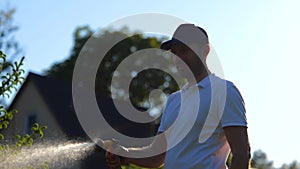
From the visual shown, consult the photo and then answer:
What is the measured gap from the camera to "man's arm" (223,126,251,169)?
10.8 feet

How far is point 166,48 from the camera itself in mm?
3805

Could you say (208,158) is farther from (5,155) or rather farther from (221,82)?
(5,155)

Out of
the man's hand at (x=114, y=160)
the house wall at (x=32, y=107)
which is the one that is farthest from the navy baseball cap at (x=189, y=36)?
the house wall at (x=32, y=107)

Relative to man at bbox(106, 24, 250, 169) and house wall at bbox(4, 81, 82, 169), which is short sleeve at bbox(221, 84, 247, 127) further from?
house wall at bbox(4, 81, 82, 169)

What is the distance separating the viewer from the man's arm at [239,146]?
10.8 ft

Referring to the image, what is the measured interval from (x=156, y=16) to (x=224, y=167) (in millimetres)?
1875

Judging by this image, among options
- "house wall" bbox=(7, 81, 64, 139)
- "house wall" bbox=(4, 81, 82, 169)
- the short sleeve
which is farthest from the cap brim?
"house wall" bbox=(7, 81, 64, 139)

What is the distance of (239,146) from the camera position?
3312 millimetres

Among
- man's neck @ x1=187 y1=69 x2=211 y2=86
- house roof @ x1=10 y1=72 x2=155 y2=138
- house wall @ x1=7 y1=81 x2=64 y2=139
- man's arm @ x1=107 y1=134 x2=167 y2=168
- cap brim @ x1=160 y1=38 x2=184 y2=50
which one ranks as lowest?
house wall @ x1=7 y1=81 x2=64 y2=139

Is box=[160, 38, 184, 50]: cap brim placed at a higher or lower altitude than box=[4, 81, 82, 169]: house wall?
higher

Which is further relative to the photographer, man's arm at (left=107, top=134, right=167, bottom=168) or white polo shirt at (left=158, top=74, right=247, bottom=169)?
man's arm at (left=107, top=134, right=167, bottom=168)

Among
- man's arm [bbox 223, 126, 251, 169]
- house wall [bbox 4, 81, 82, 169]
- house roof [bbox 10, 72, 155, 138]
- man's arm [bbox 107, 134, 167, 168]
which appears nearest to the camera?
man's arm [bbox 223, 126, 251, 169]

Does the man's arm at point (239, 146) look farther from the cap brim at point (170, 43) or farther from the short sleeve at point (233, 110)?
the cap brim at point (170, 43)

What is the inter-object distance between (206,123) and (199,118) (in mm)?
45
